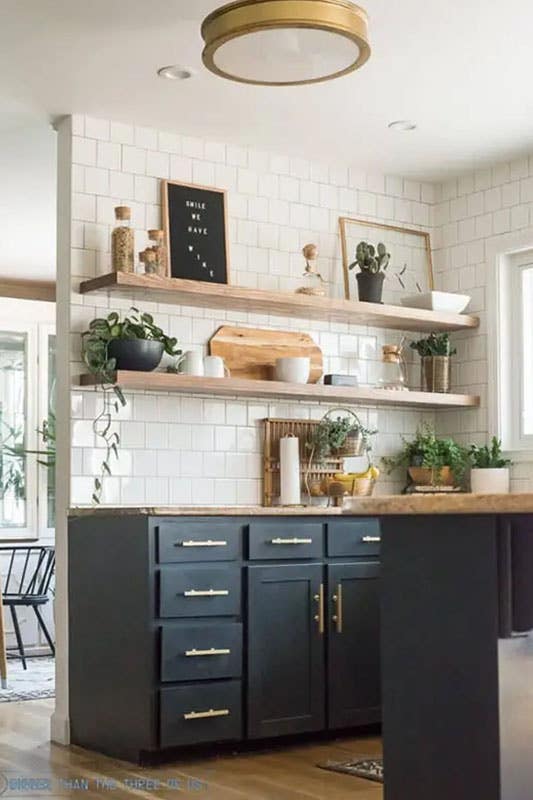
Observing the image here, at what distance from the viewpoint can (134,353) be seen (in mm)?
4887

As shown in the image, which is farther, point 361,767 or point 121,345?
point 121,345

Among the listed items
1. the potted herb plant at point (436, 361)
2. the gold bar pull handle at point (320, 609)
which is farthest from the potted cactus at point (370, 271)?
the gold bar pull handle at point (320, 609)

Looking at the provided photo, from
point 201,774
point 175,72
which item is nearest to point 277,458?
point 201,774

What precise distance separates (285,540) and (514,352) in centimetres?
179

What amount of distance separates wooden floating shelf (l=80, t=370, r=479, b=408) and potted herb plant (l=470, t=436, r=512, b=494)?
256 mm

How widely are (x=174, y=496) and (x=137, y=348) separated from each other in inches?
29.0

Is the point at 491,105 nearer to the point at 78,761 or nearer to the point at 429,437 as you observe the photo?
the point at 429,437

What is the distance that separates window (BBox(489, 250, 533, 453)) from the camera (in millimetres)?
5801

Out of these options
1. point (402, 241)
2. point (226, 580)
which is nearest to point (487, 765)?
point (226, 580)

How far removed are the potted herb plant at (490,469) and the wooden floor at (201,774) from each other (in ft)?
4.59

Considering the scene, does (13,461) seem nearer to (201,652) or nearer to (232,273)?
(232,273)

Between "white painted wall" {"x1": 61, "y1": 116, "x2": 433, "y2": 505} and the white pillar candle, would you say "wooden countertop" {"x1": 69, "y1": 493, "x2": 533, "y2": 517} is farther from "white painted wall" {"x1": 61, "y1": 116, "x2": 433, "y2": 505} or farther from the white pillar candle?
the white pillar candle

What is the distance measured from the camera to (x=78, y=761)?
4.50m

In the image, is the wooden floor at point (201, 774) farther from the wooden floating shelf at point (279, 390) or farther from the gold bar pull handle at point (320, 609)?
the wooden floating shelf at point (279, 390)
